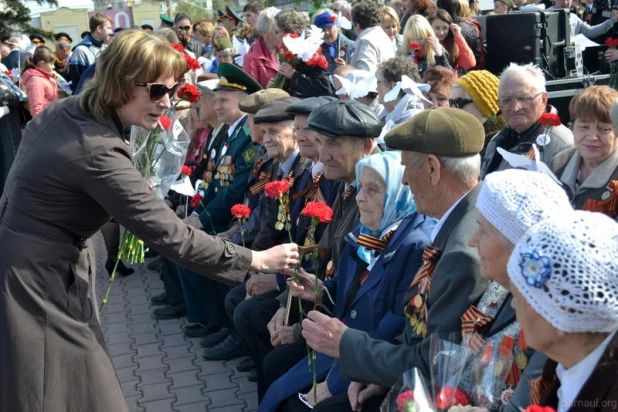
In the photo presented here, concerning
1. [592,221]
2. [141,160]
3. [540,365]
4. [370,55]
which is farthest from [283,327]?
[370,55]

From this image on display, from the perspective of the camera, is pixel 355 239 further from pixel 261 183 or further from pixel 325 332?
pixel 261 183

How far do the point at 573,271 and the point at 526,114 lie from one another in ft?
11.0

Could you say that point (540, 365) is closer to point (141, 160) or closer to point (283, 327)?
point (283, 327)

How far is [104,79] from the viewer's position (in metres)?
3.03

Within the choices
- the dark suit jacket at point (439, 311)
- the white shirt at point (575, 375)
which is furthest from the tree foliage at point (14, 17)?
the white shirt at point (575, 375)

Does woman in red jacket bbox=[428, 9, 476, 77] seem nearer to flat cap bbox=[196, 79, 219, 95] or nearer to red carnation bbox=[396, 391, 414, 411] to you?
flat cap bbox=[196, 79, 219, 95]

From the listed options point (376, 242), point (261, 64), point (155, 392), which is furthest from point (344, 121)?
point (261, 64)

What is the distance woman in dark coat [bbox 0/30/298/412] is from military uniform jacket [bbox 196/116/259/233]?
2873mm

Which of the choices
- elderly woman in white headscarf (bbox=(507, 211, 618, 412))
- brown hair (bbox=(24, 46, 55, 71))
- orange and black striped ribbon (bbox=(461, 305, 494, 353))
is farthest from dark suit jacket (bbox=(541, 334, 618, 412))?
brown hair (bbox=(24, 46, 55, 71))

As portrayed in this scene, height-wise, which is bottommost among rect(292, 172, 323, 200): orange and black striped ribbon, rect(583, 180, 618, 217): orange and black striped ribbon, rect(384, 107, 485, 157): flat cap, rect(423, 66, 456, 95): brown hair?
rect(292, 172, 323, 200): orange and black striped ribbon

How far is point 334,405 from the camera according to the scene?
3.34 metres

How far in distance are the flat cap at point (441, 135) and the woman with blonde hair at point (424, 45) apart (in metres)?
4.34

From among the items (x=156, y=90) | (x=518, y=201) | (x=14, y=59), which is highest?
(x=156, y=90)

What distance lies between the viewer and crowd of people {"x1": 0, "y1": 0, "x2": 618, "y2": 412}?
1.89 meters
